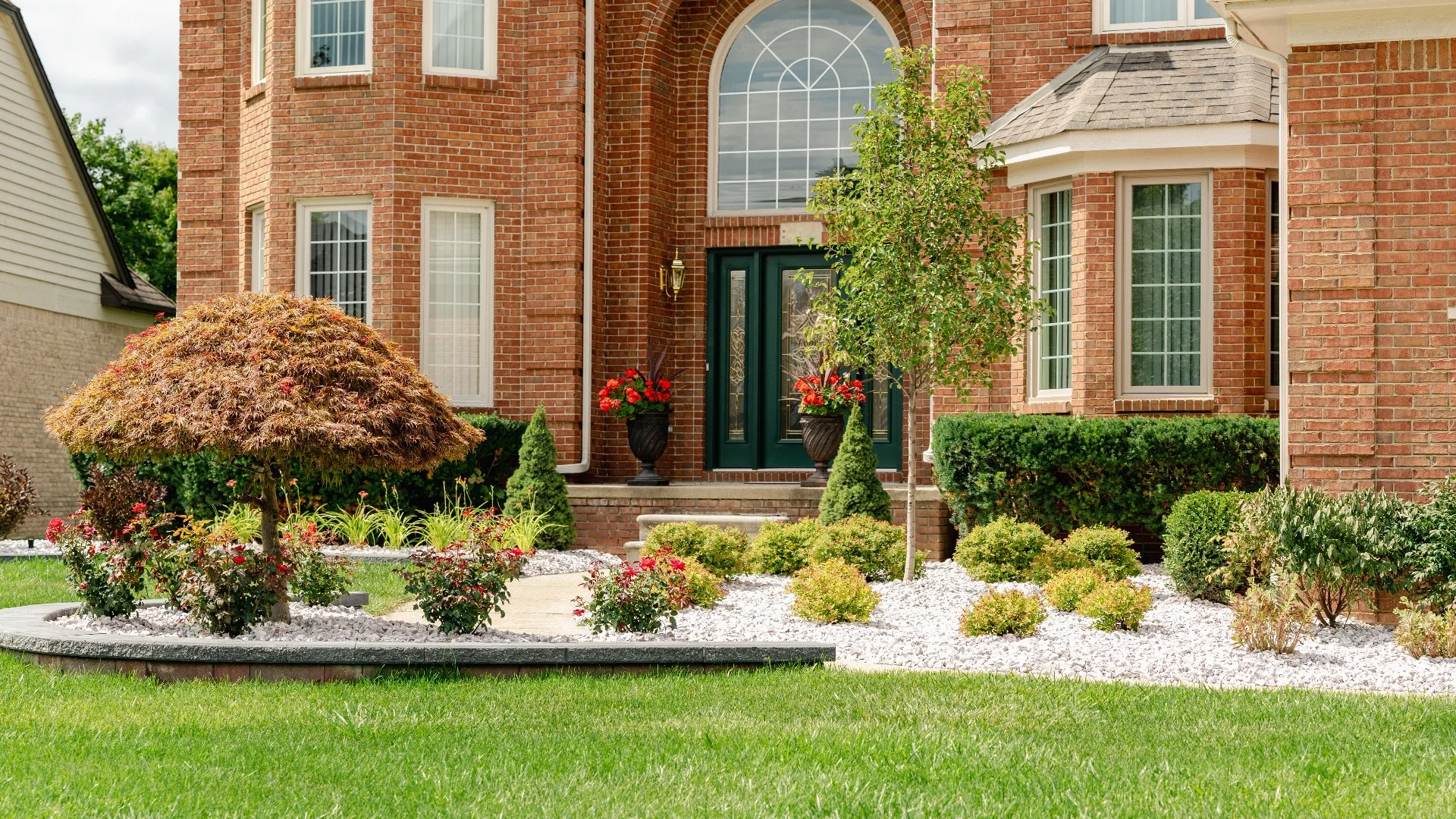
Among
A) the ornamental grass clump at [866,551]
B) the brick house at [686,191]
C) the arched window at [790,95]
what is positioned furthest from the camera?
the arched window at [790,95]

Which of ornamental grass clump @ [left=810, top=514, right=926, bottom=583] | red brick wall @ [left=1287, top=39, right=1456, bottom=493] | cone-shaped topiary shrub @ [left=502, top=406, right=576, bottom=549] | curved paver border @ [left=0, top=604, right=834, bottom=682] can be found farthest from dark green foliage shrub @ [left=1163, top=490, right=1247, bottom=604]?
cone-shaped topiary shrub @ [left=502, top=406, right=576, bottom=549]

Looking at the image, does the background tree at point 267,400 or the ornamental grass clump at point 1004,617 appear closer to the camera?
the background tree at point 267,400

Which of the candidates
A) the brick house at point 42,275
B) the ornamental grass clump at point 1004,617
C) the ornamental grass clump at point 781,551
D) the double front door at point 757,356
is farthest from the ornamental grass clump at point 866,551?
the brick house at point 42,275

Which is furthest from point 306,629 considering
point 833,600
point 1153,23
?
point 1153,23

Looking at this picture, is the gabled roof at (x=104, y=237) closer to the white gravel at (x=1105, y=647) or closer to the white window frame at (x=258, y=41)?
the white window frame at (x=258, y=41)

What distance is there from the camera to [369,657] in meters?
7.52

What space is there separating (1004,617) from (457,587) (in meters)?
3.31

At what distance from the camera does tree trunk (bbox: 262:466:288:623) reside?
848cm

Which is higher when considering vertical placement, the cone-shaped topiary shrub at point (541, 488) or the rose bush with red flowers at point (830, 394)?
the rose bush with red flowers at point (830, 394)

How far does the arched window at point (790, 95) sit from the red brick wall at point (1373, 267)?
25.3ft

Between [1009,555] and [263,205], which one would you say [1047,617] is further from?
[263,205]

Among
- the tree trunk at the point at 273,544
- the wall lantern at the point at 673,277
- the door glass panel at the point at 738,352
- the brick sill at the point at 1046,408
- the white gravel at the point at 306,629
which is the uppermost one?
the wall lantern at the point at 673,277

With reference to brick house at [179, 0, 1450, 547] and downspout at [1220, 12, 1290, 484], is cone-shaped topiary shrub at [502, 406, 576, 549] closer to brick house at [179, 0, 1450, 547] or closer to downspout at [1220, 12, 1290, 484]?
brick house at [179, 0, 1450, 547]

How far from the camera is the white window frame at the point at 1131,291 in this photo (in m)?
13.1
